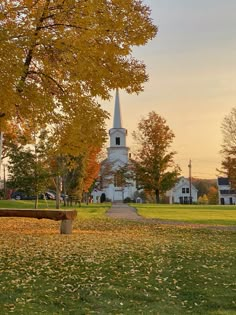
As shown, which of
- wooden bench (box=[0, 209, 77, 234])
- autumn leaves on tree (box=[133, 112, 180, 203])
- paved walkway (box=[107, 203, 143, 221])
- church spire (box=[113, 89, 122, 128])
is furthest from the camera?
church spire (box=[113, 89, 122, 128])

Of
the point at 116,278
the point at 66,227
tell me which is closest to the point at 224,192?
the point at 66,227

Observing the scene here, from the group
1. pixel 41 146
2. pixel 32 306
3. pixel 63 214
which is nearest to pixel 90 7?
pixel 32 306

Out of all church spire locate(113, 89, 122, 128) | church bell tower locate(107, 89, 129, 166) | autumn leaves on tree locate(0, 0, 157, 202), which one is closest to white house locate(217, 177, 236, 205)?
church bell tower locate(107, 89, 129, 166)

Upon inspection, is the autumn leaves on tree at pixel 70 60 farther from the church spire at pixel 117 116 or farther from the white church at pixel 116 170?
the church spire at pixel 117 116

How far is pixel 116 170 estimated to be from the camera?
251 feet

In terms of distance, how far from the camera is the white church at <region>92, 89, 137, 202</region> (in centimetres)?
7181

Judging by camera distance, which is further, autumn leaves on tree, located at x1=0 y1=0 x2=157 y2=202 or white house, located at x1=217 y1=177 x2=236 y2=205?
white house, located at x1=217 y1=177 x2=236 y2=205

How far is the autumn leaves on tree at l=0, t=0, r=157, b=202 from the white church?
189 ft

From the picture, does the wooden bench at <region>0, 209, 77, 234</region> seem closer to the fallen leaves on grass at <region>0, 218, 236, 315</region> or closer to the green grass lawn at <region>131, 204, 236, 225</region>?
the fallen leaves on grass at <region>0, 218, 236, 315</region>

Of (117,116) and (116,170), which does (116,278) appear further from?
(117,116)

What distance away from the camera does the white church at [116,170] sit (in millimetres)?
71812

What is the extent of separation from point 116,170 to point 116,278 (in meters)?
69.7

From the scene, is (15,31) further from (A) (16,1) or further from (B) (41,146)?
(B) (41,146)

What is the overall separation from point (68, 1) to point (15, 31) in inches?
52.5
